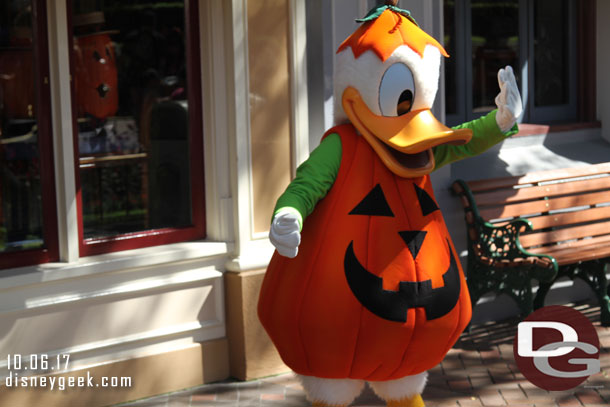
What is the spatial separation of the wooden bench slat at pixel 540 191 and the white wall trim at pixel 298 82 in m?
1.40

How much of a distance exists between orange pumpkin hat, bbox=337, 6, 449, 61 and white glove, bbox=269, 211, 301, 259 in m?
0.87

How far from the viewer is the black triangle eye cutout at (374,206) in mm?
4426

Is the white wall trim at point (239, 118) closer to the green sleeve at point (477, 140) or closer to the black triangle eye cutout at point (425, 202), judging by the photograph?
the green sleeve at point (477, 140)

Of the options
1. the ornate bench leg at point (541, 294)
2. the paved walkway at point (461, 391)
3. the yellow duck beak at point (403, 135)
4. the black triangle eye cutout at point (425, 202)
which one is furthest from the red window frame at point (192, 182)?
the ornate bench leg at point (541, 294)

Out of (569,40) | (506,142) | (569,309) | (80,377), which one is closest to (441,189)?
(506,142)

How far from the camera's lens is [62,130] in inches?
223

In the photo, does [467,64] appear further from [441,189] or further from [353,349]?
[353,349]

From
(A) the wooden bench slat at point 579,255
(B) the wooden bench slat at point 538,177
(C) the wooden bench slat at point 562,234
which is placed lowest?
(A) the wooden bench slat at point 579,255

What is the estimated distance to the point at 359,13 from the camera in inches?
259

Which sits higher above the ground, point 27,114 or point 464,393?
point 27,114

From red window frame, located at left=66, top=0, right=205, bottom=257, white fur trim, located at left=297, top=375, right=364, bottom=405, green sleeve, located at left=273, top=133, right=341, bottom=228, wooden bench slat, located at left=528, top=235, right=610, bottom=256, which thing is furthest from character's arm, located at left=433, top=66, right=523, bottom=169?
wooden bench slat, located at left=528, top=235, right=610, bottom=256

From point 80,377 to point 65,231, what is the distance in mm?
808

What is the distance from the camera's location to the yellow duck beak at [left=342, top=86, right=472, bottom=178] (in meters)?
4.40

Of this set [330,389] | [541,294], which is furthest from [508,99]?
[541,294]
